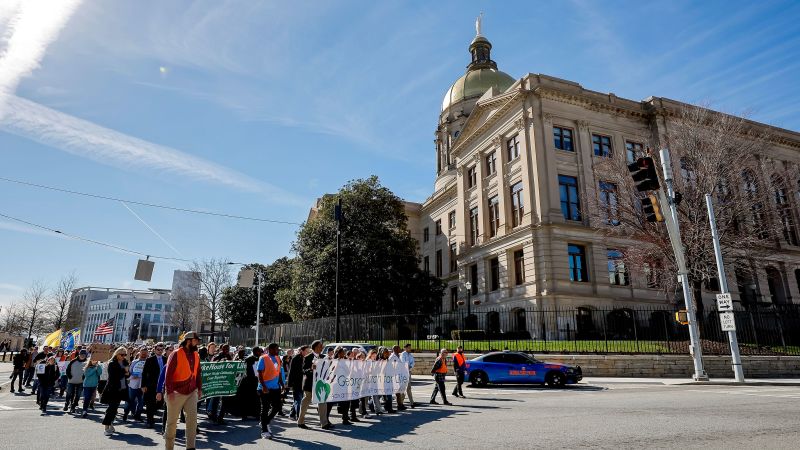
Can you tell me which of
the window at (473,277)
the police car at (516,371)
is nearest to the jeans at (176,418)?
the police car at (516,371)

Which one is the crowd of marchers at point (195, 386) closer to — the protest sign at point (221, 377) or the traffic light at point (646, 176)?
the protest sign at point (221, 377)

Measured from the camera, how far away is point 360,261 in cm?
3709

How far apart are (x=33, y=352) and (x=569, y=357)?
2332 centimetres

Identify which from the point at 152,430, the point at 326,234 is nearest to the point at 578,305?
the point at 326,234

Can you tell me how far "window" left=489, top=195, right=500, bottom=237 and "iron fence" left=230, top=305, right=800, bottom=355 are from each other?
7471 millimetres

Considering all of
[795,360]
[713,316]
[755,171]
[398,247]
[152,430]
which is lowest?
[152,430]

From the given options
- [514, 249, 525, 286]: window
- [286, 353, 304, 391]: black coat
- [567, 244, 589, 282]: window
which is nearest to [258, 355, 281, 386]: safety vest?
[286, 353, 304, 391]: black coat

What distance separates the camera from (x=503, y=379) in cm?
1895

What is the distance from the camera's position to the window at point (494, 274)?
1531 inches

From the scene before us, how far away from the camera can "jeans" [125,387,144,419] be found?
12.2 m

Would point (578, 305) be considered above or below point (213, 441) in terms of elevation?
above

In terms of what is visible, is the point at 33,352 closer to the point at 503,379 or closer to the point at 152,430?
the point at 152,430

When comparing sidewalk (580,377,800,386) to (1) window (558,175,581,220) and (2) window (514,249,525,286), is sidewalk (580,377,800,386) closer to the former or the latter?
(2) window (514,249,525,286)

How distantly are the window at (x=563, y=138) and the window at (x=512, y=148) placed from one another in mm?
2904
